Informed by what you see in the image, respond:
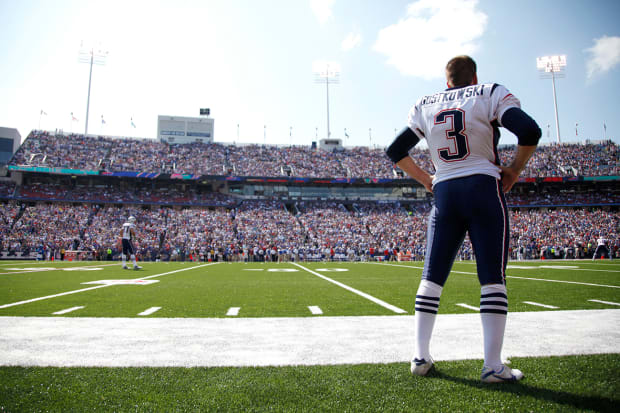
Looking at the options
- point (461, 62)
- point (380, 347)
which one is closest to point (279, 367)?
point (380, 347)

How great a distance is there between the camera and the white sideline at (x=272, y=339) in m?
2.67

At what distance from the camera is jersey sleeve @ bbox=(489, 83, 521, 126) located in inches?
101

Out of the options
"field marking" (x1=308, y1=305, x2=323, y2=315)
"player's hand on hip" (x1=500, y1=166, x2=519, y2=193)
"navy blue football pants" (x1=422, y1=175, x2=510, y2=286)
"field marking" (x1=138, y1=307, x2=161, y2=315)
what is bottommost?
"field marking" (x1=308, y1=305, x2=323, y2=315)

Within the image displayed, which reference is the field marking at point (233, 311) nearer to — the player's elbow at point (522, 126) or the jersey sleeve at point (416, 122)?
the jersey sleeve at point (416, 122)

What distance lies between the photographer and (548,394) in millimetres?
2018

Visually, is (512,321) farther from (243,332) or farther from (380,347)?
(243,332)

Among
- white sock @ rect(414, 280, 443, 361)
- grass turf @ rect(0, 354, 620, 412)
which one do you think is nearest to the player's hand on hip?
white sock @ rect(414, 280, 443, 361)

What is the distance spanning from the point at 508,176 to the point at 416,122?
81 cm

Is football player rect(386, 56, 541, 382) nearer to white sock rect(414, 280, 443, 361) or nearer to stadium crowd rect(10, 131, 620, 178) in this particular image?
white sock rect(414, 280, 443, 361)

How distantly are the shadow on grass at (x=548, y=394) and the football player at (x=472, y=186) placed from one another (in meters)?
0.10

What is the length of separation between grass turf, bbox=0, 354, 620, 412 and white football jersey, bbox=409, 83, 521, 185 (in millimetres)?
1366

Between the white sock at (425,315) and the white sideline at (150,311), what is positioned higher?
the white sock at (425,315)

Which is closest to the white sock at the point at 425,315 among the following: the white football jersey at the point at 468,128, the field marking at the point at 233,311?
the white football jersey at the point at 468,128

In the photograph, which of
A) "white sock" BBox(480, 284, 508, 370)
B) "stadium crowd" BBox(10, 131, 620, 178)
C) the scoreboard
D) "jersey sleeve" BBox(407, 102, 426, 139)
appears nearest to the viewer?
"white sock" BBox(480, 284, 508, 370)
